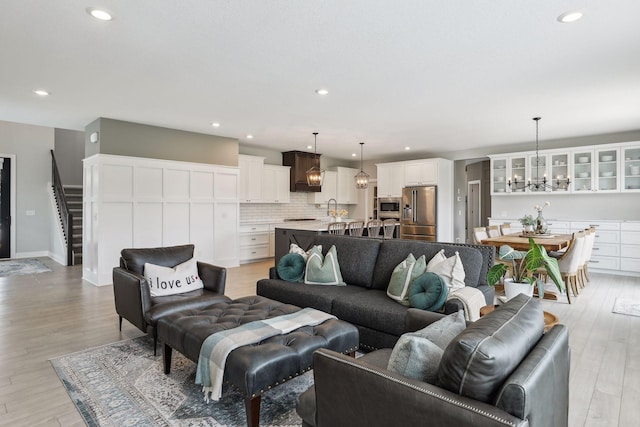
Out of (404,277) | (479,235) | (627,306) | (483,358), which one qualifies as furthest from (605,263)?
(483,358)

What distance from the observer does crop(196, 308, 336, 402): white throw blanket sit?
2.04m

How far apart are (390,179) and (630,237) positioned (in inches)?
194

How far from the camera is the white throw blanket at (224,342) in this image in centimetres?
204

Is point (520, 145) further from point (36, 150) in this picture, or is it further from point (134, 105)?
point (36, 150)

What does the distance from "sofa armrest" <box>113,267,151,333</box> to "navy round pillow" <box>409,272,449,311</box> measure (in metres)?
2.16

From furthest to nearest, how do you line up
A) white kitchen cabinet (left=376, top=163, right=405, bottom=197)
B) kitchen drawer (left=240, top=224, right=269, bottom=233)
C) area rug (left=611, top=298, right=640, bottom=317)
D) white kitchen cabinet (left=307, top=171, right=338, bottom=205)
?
1. white kitchen cabinet (left=307, top=171, right=338, bottom=205)
2. white kitchen cabinet (left=376, top=163, right=405, bottom=197)
3. kitchen drawer (left=240, top=224, right=269, bottom=233)
4. area rug (left=611, top=298, right=640, bottom=317)

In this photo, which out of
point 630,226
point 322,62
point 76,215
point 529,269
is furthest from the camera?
point 76,215

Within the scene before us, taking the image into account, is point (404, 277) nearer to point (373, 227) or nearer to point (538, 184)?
point (373, 227)

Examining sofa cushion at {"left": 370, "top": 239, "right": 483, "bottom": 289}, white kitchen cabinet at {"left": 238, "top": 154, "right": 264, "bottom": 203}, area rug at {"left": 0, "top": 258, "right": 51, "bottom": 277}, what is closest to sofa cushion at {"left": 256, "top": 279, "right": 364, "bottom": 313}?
sofa cushion at {"left": 370, "top": 239, "right": 483, "bottom": 289}

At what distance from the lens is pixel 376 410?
4.33ft

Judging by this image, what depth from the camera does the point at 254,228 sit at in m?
8.07

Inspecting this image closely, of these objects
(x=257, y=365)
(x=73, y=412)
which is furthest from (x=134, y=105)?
(x=257, y=365)

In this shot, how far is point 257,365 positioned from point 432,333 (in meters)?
0.93

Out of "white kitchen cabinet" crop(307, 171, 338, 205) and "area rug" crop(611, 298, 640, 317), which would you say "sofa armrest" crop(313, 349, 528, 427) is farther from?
"white kitchen cabinet" crop(307, 171, 338, 205)
